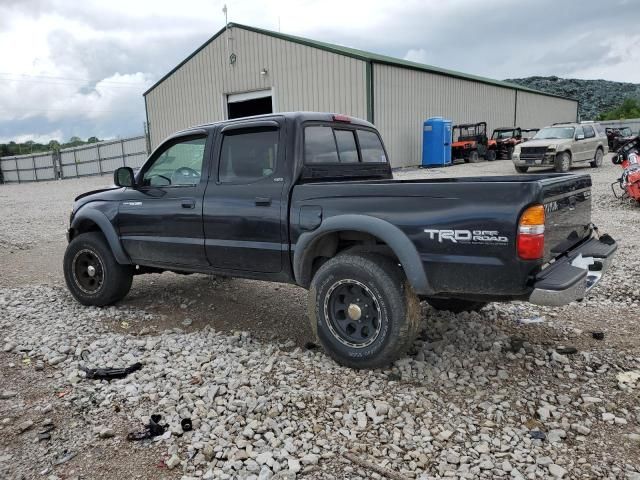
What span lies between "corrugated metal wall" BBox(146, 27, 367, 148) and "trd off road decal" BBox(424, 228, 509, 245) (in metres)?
16.7

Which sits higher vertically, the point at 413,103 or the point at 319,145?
the point at 413,103

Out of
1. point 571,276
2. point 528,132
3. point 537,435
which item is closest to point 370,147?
point 571,276

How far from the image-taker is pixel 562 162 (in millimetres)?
17766

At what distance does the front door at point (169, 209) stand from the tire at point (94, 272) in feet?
1.03

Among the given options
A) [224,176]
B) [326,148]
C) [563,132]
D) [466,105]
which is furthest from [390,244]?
[466,105]

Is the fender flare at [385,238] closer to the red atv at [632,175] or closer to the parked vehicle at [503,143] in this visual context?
the red atv at [632,175]

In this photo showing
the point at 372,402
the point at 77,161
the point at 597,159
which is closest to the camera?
the point at 372,402

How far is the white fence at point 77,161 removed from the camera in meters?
30.6

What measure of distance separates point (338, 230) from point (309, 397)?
3.99ft

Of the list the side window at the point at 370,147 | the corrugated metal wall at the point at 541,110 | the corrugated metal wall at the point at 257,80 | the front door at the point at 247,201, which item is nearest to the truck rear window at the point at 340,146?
the side window at the point at 370,147

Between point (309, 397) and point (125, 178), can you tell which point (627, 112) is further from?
point (309, 397)

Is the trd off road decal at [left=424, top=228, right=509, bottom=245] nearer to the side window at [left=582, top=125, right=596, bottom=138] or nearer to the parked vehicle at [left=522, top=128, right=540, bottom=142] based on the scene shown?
the side window at [left=582, top=125, right=596, bottom=138]

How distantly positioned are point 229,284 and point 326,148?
2.65 metres

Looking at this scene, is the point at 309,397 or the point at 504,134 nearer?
the point at 309,397
